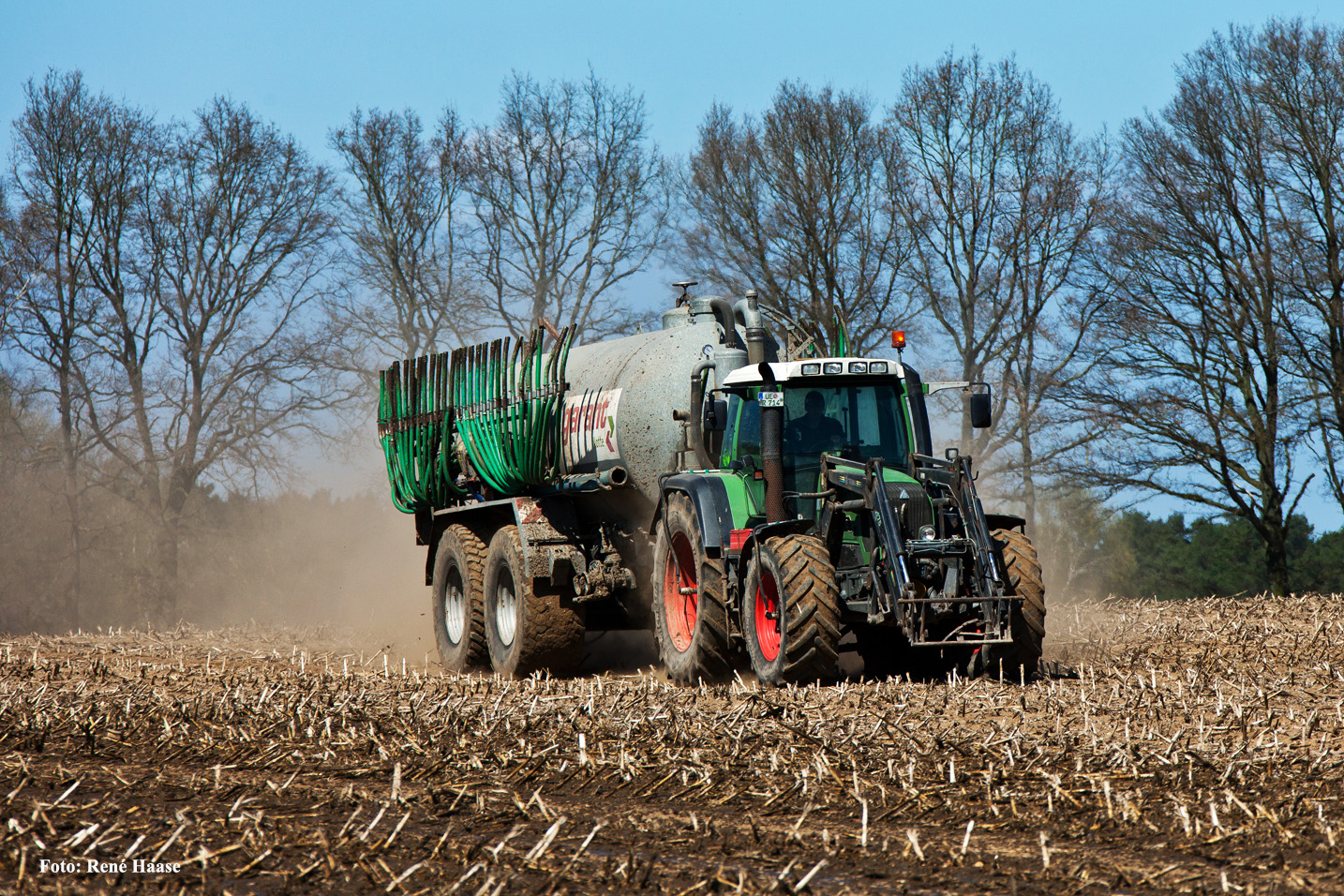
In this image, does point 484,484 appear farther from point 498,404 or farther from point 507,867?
point 507,867

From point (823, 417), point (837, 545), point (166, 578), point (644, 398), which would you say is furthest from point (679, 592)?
point (166, 578)

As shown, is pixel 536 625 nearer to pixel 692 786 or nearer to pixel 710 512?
pixel 710 512

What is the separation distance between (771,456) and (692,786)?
4122 mm

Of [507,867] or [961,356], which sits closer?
[507,867]

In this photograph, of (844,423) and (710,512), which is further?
(844,423)

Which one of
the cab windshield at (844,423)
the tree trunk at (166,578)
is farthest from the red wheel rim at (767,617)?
the tree trunk at (166,578)

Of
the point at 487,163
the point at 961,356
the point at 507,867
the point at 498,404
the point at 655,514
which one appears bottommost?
the point at 507,867

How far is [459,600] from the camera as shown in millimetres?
13453

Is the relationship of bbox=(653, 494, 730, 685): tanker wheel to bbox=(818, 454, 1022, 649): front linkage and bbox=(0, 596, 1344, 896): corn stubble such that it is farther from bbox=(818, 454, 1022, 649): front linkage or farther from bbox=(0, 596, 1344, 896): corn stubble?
bbox=(818, 454, 1022, 649): front linkage

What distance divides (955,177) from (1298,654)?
15.9 m

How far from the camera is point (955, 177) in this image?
2452 cm

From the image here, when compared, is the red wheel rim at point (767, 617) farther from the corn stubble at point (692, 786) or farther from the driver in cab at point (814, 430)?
the driver in cab at point (814, 430)

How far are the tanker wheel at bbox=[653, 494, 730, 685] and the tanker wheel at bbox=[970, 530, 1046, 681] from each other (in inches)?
68.1

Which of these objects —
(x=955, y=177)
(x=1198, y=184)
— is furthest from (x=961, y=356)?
(x=1198, y=184)
